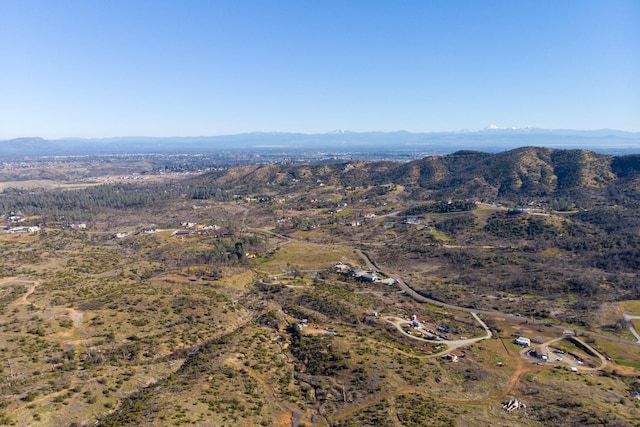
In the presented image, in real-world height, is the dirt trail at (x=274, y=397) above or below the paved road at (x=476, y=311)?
above

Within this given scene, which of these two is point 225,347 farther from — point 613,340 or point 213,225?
point 213,225

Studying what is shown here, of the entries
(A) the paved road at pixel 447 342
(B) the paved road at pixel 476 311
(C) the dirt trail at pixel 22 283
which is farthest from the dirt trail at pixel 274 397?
(B) the paved road at pixel 476 311

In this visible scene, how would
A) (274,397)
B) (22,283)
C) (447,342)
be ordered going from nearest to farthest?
(274,397) → (447,342) → (22,283)

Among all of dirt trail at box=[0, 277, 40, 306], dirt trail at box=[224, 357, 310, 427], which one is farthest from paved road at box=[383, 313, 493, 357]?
dirt trail at box=[0, 277, 40, 306]

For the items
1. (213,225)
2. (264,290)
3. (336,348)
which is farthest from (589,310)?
(213,225)

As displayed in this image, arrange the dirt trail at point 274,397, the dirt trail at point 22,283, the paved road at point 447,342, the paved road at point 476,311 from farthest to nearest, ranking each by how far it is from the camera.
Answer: the dirt trail at point 22,283
the paved road at point 476,311
the paved road at point 447,342
the dirt trail at point 274,397

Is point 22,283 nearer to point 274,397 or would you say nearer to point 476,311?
point 274,397

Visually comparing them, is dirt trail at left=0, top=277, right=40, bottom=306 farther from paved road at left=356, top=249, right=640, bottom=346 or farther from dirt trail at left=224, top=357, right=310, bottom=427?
paved road at left=356, top=249, right=640, bottom=346

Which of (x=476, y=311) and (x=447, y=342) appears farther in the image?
(x=476, y=311)

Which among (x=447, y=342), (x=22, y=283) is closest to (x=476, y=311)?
(x=447, y=342)

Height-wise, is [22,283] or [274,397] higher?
[22,283]

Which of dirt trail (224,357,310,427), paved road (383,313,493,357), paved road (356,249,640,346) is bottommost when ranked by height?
paved road (356,249,640,346)

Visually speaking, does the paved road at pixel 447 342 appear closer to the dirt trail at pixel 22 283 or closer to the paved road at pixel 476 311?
the paved road at pixel 476 311
